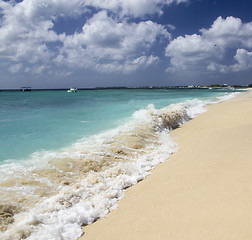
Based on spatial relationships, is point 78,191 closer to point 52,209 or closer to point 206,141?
point 52,209

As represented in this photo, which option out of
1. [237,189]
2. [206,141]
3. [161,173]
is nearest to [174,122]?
[206,141]

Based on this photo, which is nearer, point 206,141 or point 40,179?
point 40,179

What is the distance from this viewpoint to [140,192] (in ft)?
12.8

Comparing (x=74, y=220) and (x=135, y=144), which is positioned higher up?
(x=135, y=144)

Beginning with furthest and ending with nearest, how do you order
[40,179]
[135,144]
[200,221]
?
[135,144] < [40,179] < [200,221]

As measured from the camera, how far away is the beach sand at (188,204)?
9.05 ft

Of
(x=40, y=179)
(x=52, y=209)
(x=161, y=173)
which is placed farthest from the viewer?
(x=161, y=173)

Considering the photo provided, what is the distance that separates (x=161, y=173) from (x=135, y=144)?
83.3 inches

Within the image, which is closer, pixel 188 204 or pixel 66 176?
pixel 188 204

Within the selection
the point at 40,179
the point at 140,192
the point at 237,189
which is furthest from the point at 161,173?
the point at 40,179

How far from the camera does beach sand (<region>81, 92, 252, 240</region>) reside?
2760 millimetres

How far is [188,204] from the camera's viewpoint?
3338mm

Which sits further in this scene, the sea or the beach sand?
the sea

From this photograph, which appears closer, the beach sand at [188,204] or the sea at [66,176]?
the beach sand at [188,204]
